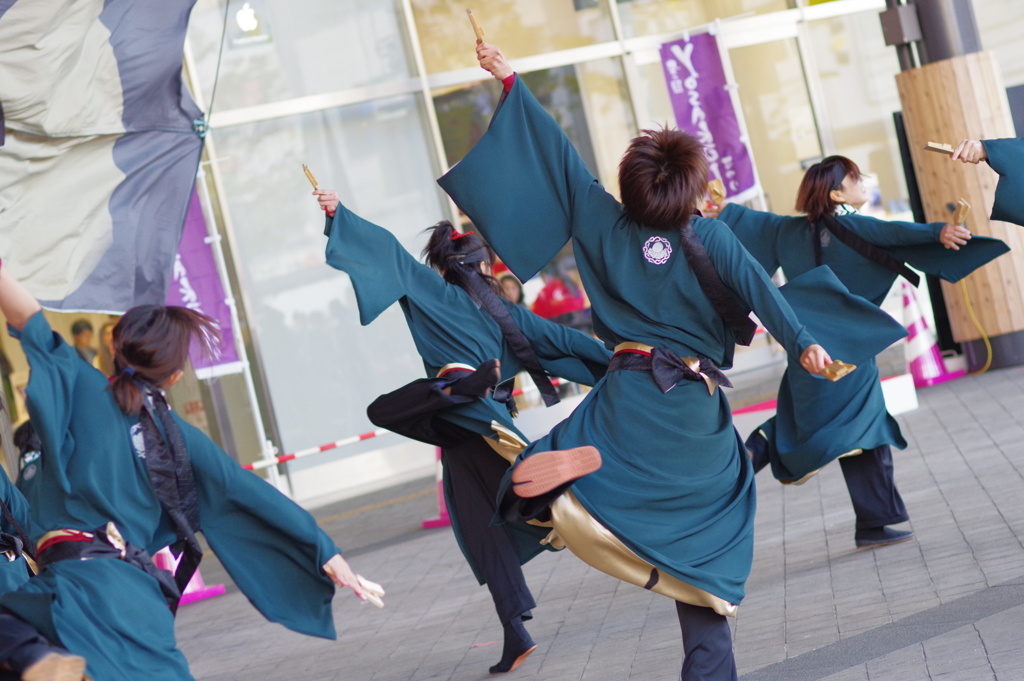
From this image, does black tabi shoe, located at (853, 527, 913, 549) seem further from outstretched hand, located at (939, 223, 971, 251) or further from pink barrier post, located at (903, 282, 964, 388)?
pink barrier post, located at (903, 282, 964, 388)

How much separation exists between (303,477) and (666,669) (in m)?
6.99

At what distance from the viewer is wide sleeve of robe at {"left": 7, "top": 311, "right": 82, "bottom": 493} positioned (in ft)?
8.53

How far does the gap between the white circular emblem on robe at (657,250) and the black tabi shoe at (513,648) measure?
178cm

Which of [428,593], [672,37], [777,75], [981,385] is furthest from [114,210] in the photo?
[777,75]

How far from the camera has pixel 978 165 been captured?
28.9 ft

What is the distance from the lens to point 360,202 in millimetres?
10742

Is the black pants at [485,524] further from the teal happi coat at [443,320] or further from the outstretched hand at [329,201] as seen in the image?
the outstretched hand at [329,201]

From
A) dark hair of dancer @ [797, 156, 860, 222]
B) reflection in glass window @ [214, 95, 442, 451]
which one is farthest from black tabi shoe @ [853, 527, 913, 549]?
reflection in glass window @ [214, 95, 442, 451]

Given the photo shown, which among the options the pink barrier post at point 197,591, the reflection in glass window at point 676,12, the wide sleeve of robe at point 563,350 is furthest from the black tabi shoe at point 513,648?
the reflection in glass window at point 676,12

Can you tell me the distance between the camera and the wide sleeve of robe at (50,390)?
2600 mm

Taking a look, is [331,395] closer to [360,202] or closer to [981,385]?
[360,202]

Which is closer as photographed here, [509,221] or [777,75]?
[509,221]

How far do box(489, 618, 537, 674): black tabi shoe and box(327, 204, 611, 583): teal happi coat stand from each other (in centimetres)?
27

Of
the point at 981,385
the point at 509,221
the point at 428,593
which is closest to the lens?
the point at 509,221
